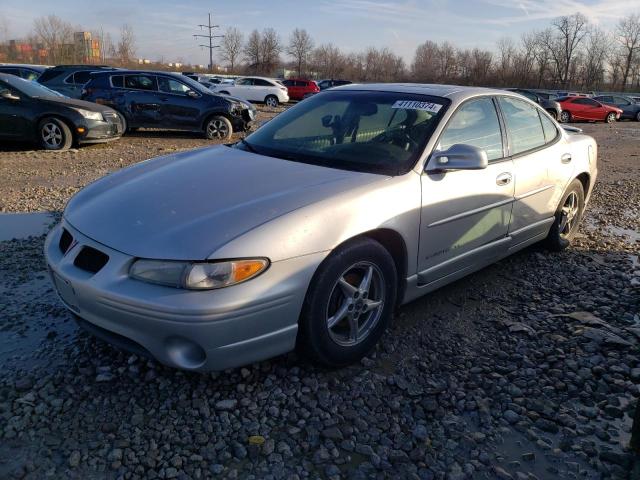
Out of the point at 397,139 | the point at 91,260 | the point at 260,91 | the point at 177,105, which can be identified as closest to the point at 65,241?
the point at 91,260

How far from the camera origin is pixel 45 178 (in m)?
7.45

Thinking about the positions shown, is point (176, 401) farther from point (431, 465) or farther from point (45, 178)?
point (45, 178)

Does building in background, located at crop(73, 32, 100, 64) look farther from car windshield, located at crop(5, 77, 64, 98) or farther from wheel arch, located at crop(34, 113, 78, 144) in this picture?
wheel arch, located at crop(34, 113, 78, 144)

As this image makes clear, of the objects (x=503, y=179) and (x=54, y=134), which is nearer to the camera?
(x=503, y=179)

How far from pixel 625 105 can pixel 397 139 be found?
1236 inches

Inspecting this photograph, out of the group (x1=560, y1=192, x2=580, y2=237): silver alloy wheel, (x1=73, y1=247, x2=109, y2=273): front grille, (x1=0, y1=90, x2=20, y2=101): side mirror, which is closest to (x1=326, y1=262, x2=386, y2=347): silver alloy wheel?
(x1=73, y1=247, x2=109, y2=273): front grille

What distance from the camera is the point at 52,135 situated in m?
9.55

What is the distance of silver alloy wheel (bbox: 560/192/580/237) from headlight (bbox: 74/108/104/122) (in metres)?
8.35

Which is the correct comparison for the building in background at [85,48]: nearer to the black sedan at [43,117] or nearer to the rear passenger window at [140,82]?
the rear passenger window at [140,82]

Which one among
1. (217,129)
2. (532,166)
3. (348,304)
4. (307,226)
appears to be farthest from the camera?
(217,129)

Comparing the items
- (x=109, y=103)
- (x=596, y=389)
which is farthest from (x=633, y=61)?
(x=596, y=389)

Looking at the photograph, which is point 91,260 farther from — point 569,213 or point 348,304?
point 569,213

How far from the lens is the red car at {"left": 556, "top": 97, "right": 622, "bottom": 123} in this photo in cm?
2670

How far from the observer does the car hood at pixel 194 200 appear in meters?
2.49
